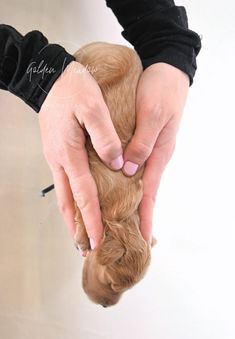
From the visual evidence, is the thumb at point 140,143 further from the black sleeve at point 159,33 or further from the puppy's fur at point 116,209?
the black sleeve at point 159,33

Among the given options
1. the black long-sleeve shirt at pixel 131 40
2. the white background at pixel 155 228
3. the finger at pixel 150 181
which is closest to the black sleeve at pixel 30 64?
the black long-sleeve shirt at pixel 131 40

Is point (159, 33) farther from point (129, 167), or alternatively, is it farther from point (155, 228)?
point (155, 228)

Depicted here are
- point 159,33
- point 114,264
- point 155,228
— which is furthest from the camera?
point 155,228

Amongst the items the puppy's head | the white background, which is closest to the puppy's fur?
the puppy's head

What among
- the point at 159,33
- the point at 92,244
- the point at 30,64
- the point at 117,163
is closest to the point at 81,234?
the point at 92,244

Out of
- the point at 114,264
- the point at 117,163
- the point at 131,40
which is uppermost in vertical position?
the point at 131,40

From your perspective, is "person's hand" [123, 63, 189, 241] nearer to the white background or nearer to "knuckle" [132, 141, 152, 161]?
"knuckle" [132, 141, 152, 161]
